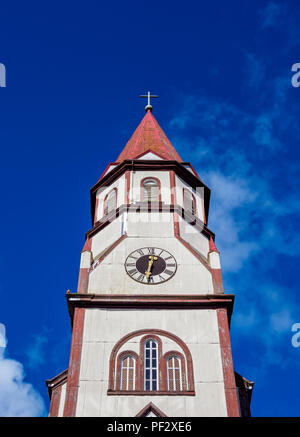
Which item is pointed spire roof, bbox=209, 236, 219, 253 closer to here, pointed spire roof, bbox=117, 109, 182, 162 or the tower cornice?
the tower cornice

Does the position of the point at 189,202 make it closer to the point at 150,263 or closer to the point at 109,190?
the point at 109,190

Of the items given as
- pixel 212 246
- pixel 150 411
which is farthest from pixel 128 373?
pixel 212 246

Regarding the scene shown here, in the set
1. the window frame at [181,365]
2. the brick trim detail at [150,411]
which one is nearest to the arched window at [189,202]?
the window frame at [181,365]

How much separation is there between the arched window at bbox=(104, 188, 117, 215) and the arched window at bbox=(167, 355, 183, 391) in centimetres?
1041

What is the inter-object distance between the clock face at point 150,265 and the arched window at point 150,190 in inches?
159

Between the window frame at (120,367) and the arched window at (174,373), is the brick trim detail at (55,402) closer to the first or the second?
the window frame at (120,367)

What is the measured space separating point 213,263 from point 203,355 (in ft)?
17.9

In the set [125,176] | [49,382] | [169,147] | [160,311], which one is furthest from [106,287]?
[169,147]

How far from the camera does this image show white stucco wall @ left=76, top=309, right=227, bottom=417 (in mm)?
25641

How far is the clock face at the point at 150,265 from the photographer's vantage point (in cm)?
3058

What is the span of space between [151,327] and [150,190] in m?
9.57

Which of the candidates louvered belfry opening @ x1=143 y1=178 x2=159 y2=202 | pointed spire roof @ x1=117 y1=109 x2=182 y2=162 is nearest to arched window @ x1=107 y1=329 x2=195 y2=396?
louvered belfry opening @ x1=143 y1=178 x2=159 y2=202
